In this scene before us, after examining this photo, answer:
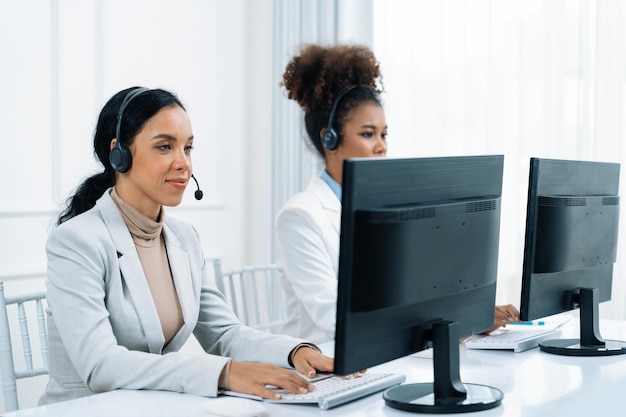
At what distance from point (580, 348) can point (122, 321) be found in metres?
1.00

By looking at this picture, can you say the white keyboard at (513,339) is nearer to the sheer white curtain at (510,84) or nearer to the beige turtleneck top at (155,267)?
the beige turtleneck top at (155,267)

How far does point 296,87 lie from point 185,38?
131cm

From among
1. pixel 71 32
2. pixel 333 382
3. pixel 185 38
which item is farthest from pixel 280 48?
pixel 333 382

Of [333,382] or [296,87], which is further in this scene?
[296,87]

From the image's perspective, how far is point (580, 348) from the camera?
187 cm

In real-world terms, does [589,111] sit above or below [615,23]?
below

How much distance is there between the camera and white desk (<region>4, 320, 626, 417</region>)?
1.35 meters

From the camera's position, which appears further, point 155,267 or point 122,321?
point 155,267

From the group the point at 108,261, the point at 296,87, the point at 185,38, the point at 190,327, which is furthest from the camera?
the point at 185,38

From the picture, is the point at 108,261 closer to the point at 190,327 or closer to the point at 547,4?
the point at 190,327

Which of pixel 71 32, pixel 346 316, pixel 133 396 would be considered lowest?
pixel 133 396

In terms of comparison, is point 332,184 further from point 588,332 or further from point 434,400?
point 434,400

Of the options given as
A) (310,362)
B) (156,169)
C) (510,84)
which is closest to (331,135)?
(156,169)

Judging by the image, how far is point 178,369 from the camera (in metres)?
1.47
